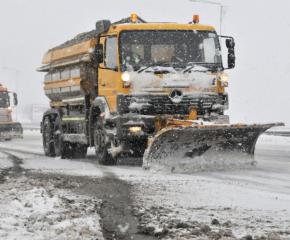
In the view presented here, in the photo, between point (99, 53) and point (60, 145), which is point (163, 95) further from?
point (60, 145)

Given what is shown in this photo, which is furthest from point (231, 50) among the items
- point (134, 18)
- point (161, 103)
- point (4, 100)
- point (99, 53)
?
point (4, 100)

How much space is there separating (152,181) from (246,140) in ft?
8.42

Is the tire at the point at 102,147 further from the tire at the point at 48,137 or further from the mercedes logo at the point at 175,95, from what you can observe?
the tire at the point at 48,137

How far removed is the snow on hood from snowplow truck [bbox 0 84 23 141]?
16.2 m

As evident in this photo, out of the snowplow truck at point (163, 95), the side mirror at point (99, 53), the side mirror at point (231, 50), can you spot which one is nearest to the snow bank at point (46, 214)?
the snowplow truck at point (163, 95)

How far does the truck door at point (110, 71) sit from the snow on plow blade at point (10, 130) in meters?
15.1

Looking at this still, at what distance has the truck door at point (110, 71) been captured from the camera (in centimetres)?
1015

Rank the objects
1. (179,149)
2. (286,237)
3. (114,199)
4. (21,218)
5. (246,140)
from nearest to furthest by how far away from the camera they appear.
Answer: (286,237) → (21,218) → (114,199) → (179,149) → (246,140)

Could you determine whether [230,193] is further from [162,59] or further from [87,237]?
[162,59]

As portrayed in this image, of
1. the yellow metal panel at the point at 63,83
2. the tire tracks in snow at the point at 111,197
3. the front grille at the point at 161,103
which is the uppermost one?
the yellow metal panel at the point at 63,83

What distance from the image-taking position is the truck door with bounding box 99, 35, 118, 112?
10148mm

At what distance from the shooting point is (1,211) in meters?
5.42

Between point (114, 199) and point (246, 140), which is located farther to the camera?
point (246, 140)

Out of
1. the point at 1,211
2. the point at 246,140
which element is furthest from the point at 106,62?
the point at 1,211
